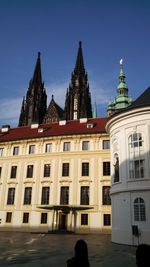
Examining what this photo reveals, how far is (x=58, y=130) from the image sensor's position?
3969 centimetres

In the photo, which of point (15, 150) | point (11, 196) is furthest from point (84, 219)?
point (15, 150)

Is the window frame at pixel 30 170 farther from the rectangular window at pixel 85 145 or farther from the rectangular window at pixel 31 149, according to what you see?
the rectangular window at pixel 85 145

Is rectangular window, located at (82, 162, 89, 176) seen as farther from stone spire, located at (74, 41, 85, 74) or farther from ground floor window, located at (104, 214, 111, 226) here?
stone spire, located at (74, 41, 85, 74)

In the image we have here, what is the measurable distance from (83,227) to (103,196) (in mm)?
4424

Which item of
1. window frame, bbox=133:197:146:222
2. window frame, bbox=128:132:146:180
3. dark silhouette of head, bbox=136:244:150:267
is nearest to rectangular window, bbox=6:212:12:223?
window frame, bbox=128:132:146:180

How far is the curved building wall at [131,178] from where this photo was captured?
792 inches

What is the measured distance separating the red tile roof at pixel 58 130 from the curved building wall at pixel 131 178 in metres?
12.5

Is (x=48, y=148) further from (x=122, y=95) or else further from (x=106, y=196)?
(x=122, y=95)

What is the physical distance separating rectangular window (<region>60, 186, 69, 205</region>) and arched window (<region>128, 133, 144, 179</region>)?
14.9 meters

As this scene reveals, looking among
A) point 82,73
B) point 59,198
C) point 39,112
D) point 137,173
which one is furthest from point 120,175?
point 82,73

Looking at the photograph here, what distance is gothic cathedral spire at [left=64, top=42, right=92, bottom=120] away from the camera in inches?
3223

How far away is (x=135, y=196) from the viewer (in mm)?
20922

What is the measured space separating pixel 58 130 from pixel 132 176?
19734mm

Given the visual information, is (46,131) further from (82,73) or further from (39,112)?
(82,73)
